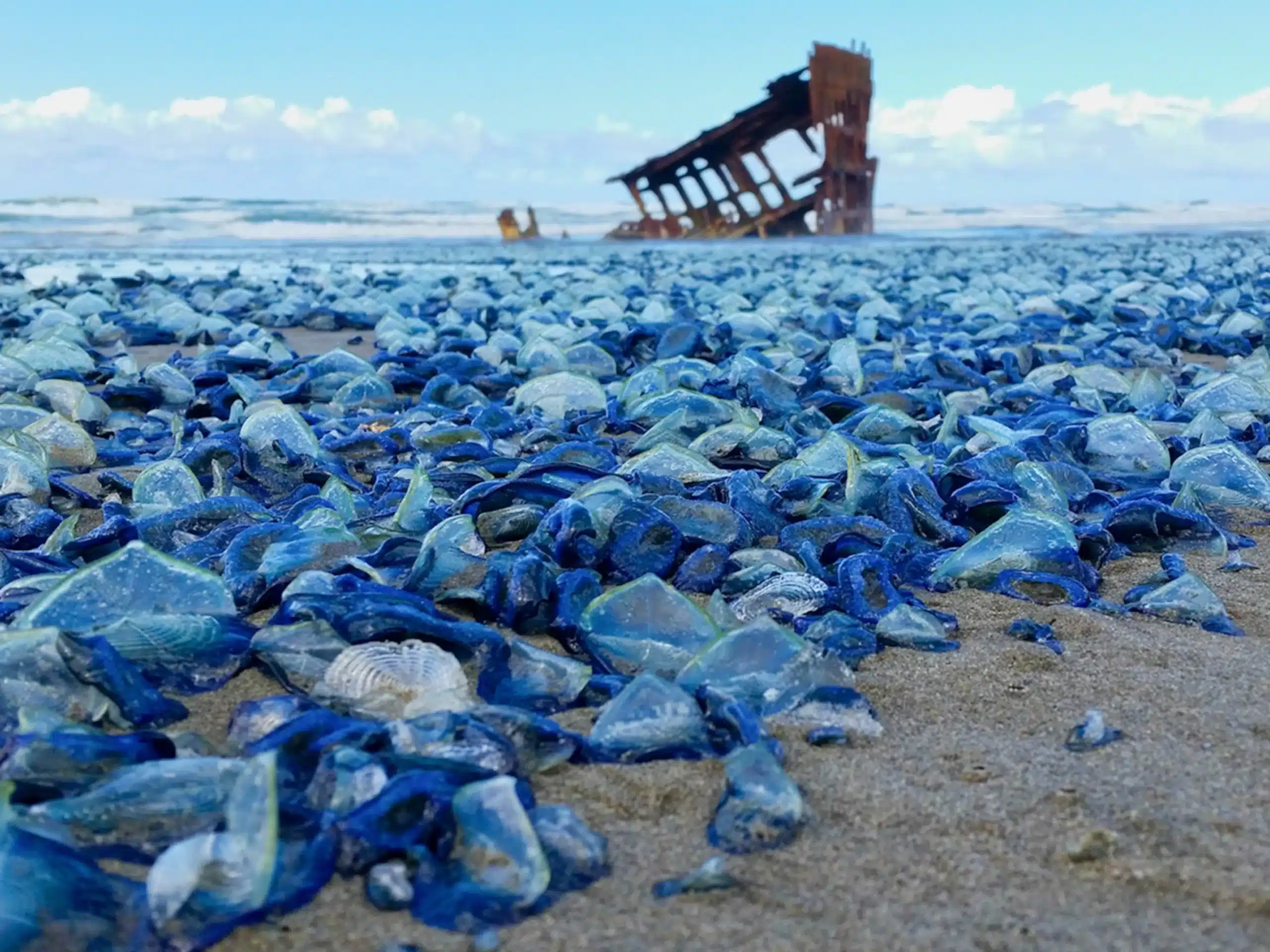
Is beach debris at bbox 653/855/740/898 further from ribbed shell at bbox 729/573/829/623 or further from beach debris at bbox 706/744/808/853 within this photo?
ribbed shell at bbox 729/573/829/623

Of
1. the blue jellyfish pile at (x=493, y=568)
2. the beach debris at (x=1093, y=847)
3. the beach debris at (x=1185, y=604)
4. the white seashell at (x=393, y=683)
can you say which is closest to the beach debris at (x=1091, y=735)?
the blue jellyfish pile at (x=493, y=568)

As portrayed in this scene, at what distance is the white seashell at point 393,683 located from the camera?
148 cm

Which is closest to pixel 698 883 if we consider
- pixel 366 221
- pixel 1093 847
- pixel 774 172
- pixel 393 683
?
pixel 1093 847

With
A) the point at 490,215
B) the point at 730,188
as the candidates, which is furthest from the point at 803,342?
the point at 490,215

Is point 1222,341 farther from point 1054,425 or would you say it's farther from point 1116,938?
point 1116,938

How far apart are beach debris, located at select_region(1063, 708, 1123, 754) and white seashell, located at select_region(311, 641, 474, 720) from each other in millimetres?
753

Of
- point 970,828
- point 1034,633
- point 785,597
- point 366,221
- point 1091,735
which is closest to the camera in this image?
point 970,828

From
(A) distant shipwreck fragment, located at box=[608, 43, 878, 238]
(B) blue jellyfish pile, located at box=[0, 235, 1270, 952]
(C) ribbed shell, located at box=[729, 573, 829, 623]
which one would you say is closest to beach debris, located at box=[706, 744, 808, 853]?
(B) blue jellyfish pile, located at box=[0, 235, 1270, 952]

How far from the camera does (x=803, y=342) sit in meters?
5.07

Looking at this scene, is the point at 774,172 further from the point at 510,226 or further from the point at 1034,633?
the point at 1034,633

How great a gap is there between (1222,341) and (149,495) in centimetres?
Answer: 438

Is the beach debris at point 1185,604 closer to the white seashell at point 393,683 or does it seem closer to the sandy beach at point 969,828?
the sandy beach at point 969,828

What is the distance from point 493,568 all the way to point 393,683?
0.44 metres

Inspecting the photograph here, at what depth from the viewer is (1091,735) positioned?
1.46 meters
